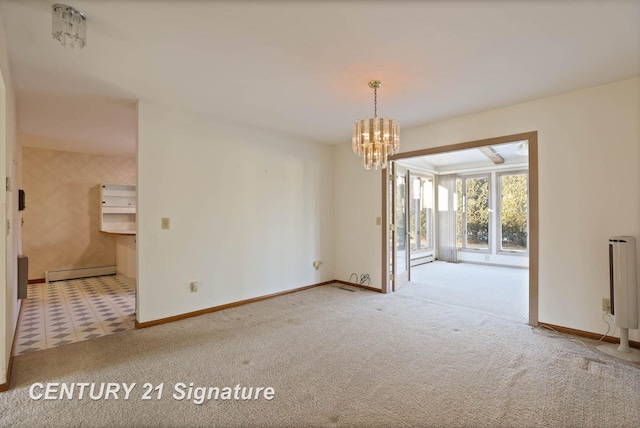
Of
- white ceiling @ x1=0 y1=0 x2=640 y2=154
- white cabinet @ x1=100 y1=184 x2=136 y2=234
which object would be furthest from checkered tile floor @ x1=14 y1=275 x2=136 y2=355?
white ceiling @ x1=0 y1=0 x2=640 y2=154

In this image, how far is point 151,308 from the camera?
3.40 meters

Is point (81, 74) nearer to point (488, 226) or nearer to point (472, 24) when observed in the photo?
point (472, 24)

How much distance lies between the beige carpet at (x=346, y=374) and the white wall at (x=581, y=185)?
1.75 ft

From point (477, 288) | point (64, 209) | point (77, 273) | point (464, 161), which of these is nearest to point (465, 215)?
point (464, 161)

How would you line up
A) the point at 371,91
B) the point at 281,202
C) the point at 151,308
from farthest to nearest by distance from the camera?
the point at 281,202, the point at 151,308, the point at 371,91

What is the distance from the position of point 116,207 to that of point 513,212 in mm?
8774

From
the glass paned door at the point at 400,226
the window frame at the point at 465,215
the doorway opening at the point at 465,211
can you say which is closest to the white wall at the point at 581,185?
the glass paned door at the point at 400,226

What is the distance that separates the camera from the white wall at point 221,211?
3.43 metres

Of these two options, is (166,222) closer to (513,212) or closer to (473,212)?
(473,212)

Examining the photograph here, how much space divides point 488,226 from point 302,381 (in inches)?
267

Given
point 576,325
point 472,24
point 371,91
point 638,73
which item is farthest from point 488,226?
point 472,24

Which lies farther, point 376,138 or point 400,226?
point 400,226

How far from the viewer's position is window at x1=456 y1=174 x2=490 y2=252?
7.56 m

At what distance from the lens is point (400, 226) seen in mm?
5176
